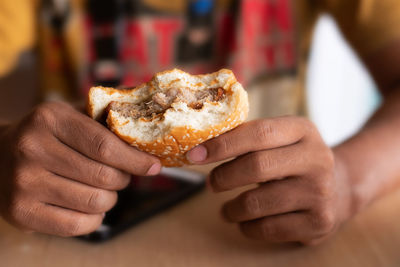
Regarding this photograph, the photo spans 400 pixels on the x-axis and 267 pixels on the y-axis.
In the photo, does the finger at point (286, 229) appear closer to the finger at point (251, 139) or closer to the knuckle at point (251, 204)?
the knuckle at point (251, 204)

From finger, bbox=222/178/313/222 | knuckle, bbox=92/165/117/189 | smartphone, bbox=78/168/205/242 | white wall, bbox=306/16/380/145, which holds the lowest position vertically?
white wall, bbox=306/16/380/145

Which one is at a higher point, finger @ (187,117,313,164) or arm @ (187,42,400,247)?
finger @ (187,117,313,164)

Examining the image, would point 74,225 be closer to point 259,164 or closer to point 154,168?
point 154,168

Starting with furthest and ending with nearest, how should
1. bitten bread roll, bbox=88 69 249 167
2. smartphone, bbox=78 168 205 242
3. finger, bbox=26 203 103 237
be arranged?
smartphone, bbox=78 168 205 242
finger, bbox=26 203 103 237
bitten bread roll, bbox=88 69 249 167

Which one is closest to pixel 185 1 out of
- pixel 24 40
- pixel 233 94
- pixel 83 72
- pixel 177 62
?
pixel 177 62

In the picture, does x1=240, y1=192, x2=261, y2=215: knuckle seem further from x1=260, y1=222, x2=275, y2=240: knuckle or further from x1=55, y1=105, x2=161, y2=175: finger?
x1=55, y1=105, x2=161, y2=175: finger

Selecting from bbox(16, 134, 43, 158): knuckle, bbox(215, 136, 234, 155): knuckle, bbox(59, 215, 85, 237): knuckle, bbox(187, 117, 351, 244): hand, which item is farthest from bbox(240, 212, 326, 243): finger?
bbox(16, 134, 43, 158): knuckle

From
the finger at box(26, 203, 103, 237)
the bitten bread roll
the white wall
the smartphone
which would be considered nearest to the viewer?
the bitten bread roll
